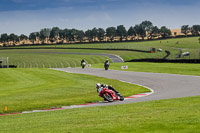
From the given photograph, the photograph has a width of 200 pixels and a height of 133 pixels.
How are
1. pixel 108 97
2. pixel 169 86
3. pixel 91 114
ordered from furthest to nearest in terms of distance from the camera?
pixel 169 86
pixel 108 97
pixel 91 114

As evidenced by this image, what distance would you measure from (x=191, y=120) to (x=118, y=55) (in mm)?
82165

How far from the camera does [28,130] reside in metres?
9.31

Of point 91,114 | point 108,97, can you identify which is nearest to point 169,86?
point 108,97

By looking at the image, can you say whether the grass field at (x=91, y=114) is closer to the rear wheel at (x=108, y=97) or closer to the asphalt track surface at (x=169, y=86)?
the rear wheel at (x=108, y=97)

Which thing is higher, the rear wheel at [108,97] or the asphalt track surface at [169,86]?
the rear wheel at [108,97]

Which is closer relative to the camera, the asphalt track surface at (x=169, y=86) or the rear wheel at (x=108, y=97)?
the rear wheel at (x=108, y=97)

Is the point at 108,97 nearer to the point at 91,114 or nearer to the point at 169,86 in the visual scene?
the point at 91,114

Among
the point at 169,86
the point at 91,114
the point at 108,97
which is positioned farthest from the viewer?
the point at 169,86

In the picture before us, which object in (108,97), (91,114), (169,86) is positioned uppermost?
(91,114)

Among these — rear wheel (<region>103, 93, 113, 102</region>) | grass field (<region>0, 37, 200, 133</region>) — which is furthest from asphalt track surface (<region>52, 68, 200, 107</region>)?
grass field (<region>0, 37, 200, 133</region>)

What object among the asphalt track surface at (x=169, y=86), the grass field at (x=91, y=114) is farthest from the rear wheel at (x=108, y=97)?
the grass field at (x=91, y=114)

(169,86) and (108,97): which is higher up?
(108,97)

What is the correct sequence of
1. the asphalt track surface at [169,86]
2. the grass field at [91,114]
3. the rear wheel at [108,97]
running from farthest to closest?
the asphalt track surface at [169,86], the rear wheel at [108,97], the grass field at [91,114]

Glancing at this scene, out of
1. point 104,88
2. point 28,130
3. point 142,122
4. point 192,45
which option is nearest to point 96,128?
point 142,122
